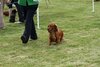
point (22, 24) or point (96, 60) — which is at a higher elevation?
point (96, 60)

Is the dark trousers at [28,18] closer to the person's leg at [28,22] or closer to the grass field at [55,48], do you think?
the person's leg at [28,22]

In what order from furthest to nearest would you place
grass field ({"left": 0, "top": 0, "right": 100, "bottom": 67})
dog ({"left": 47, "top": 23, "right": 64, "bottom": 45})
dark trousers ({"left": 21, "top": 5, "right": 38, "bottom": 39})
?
dark trousers ({"left": 21, "top": 5, "right": 38, "bottom": 39}) < dog ({"left": 47, "top": 23, "right": 64, "bottom": 45}) < grass field ({"left": 0, "top": 0, "right": 100, "bottom": 67})

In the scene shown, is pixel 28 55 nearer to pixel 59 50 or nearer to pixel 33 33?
pixel 59 50

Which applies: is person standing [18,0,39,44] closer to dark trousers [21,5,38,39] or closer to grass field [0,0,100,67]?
dark trousers [21,5,38,39]

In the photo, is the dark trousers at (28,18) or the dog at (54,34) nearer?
the dog at (54,34)

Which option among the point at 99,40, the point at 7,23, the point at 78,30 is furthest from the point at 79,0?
the point at 99,40

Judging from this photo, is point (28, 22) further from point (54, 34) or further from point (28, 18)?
point (54, 34)

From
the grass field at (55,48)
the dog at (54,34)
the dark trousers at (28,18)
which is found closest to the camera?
the grass field at (55,48)

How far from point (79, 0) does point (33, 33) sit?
13198mm

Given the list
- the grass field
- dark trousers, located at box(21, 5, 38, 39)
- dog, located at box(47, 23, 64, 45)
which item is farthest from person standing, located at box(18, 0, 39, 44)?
dog, located at box(47, 23, 64, 45)

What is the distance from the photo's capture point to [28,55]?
7.81 meters

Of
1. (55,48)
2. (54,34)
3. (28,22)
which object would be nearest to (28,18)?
(28,22)

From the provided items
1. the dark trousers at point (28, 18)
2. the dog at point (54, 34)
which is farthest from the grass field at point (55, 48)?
the dark trousers at point (28, 18)

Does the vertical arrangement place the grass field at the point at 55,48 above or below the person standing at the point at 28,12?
below
